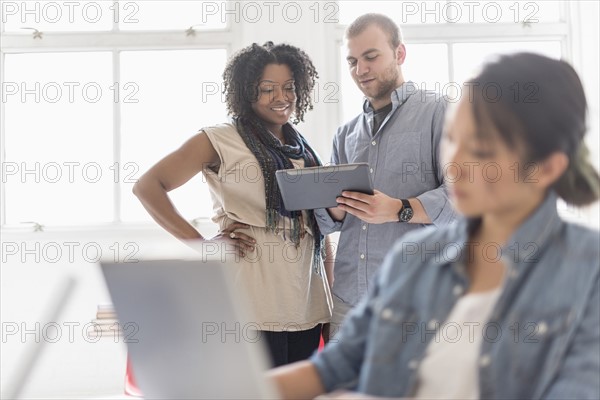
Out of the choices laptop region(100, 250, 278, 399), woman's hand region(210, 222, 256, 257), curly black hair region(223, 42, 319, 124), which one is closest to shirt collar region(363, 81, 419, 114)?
curly black hair region(223, 42, 319, 124)

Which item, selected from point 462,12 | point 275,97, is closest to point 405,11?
point 462,12

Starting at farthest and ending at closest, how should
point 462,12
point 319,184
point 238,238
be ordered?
1. point 462,12
2. point 238,238
3. point 319,184

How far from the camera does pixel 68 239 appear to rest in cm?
335

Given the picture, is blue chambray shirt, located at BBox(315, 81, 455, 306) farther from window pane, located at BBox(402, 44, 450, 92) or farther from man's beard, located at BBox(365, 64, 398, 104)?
window pane, located at BBox(402, 44, 450, 92)

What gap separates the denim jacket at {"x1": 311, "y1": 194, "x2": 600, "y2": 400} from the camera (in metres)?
0.99

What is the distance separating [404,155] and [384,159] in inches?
2.6

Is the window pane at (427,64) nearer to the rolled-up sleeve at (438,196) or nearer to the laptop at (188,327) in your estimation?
the rolled-up sleeve at (438,196)

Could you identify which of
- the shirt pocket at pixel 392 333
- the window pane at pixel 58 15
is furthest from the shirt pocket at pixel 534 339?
the window pane at pixel 58 15

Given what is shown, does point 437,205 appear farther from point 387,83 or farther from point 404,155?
point 387,83

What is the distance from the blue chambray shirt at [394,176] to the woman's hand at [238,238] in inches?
9.3

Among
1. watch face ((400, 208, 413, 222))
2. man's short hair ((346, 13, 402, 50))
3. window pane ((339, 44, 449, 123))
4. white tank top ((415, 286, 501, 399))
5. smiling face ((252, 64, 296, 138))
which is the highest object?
window pane ((339, 44, 449, 123))

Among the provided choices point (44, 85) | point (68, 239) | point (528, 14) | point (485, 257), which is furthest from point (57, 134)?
point (485, 257)

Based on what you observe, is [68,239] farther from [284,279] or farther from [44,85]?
[284,279]

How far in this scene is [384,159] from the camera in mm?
2219
